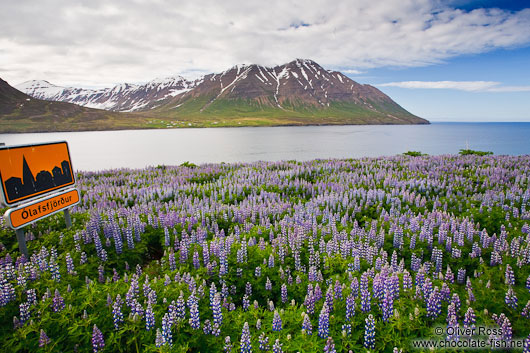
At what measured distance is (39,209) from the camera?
5793mm

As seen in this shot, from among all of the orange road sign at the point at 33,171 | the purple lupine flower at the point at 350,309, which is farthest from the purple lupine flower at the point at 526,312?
the orange road sign at the point at 33,171

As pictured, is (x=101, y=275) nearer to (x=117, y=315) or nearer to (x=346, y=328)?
(x=117, y=315)

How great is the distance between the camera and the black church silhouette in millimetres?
5334

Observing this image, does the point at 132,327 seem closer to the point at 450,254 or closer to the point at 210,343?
the point at 210,343

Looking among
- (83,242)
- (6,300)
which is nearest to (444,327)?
(6,300)

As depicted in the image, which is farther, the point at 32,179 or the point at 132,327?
the point at 32,179

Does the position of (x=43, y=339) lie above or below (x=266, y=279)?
above

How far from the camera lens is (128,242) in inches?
266

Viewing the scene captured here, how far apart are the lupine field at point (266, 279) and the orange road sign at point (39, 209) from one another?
0.67m

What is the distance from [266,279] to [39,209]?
15.3ft

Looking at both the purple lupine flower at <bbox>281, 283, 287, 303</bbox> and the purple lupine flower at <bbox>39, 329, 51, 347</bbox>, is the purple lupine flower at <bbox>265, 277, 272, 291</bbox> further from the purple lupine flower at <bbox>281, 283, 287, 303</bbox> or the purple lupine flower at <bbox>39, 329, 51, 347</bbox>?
the purple lupine flower at <bbox>39, 329, 51, 347</bbox>

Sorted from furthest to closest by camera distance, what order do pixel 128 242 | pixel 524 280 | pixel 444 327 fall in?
pixel 128 242 < pixel 524 280 < pixel 444 327

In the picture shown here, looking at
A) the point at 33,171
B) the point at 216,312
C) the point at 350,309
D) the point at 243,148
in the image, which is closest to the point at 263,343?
the point at 216,312

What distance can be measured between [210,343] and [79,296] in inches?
90.0
